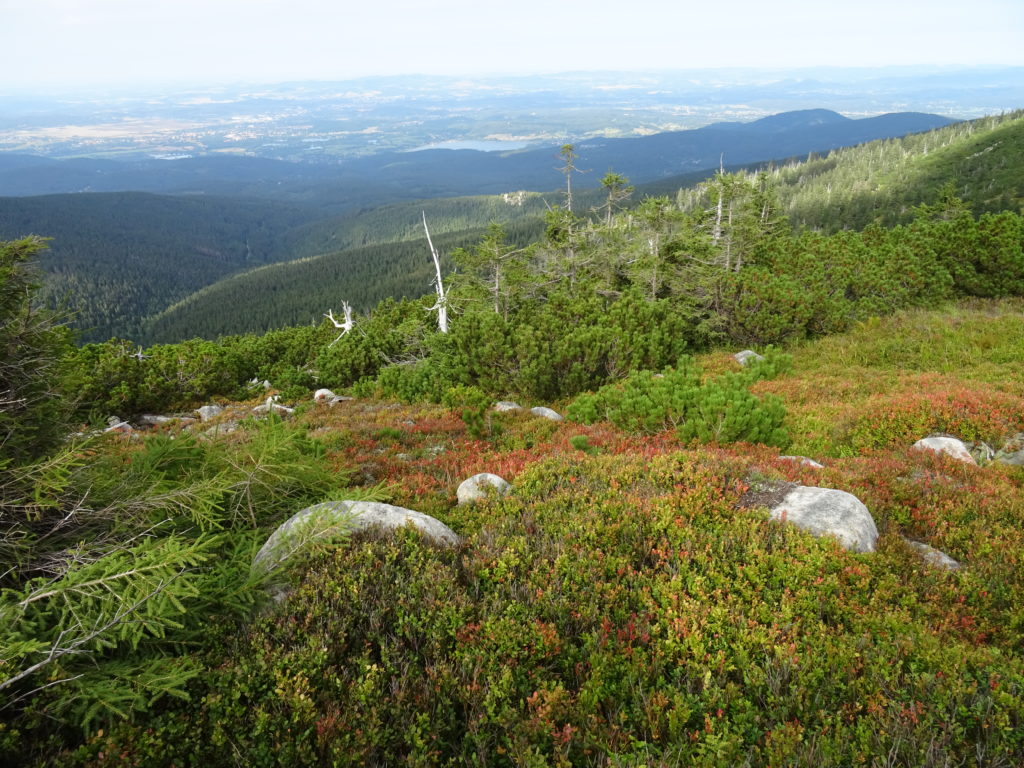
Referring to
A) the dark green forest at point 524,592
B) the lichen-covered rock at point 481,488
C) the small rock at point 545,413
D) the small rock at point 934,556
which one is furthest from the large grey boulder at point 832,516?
the small rock at point 545,413

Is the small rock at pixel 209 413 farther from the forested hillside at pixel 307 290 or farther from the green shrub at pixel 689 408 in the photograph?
the forested hillside at pixel 307 290

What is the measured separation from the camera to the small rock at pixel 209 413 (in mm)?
17042

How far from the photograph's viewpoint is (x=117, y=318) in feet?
573

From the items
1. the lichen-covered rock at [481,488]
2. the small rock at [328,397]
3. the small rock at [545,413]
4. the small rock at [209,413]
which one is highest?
the lichen-covered rock at [481,488]

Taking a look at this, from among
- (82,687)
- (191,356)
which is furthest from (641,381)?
(191,356)

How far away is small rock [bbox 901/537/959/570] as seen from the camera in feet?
16.8

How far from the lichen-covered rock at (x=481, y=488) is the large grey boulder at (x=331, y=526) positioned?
0.92 m

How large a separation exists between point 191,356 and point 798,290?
25355 millimetres

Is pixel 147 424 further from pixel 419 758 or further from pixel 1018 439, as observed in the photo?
pixel 1018 439

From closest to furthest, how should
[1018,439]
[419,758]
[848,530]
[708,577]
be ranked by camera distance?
[419,758]
[708,577]
[848,530]
[1018,439]

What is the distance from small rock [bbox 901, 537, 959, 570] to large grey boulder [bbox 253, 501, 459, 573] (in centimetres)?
506

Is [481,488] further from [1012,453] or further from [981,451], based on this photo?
[1012,453]

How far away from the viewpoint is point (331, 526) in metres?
4.64

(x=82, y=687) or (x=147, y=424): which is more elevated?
(x=82, y=687)
